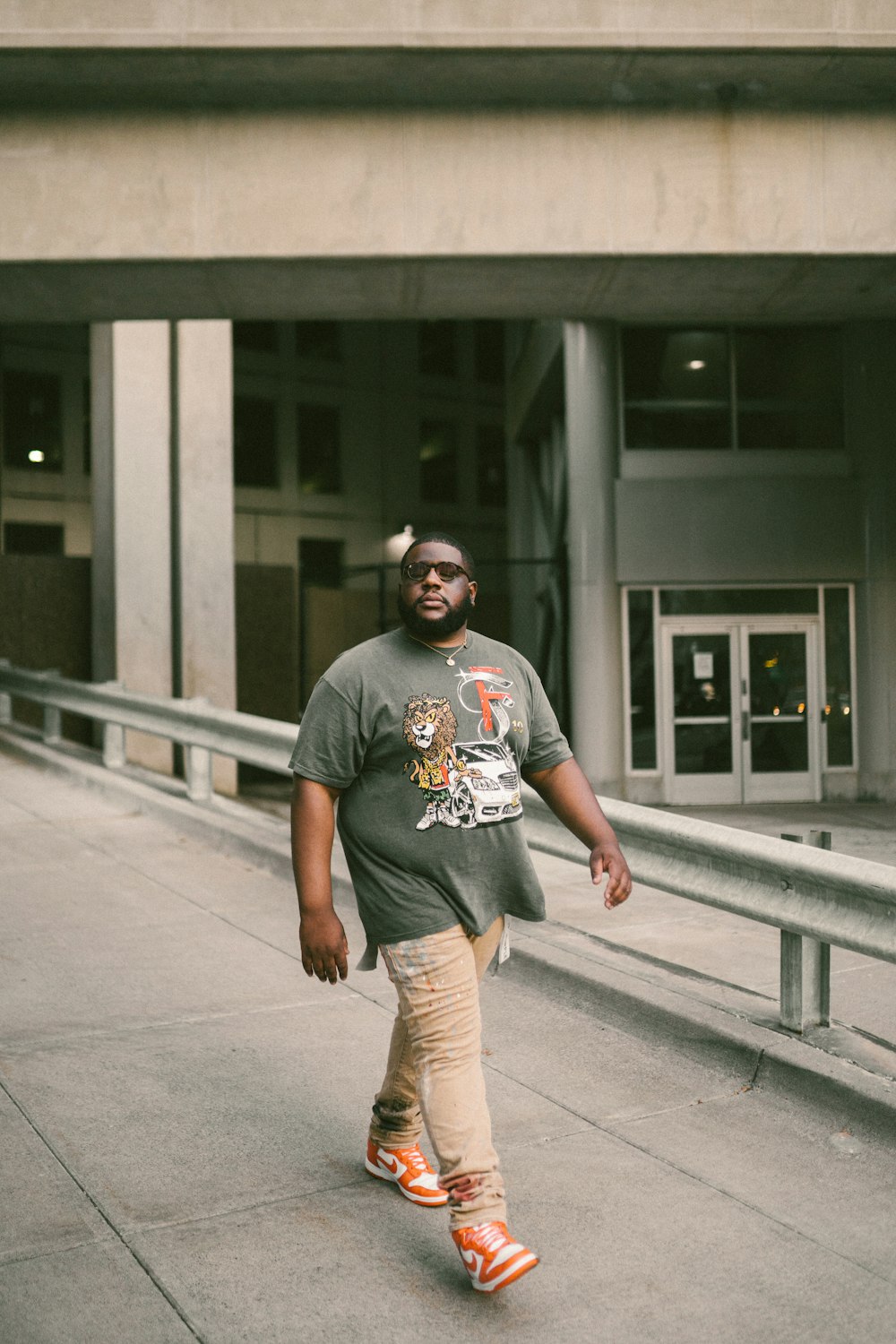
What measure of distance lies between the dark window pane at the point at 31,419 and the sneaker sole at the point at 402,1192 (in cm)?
3282

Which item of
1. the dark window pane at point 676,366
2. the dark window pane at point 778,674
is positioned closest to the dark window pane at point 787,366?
the dark window pane at point 676,366

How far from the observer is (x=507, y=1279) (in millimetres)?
3066

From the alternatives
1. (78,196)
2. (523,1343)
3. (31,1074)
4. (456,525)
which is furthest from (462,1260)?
(456,525)

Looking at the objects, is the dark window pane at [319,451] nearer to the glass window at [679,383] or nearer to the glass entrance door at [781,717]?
the glass window at [679,383]

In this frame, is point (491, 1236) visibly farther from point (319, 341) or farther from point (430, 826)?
point (319, 341)

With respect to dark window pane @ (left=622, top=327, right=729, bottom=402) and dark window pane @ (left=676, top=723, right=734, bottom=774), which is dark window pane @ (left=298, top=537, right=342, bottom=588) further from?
dark window pane @ (left=676, top=723, right=734, bottom=774)

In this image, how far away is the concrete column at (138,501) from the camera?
51.0 feet

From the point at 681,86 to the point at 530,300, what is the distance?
197 centimetres

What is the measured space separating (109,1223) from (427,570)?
202cm

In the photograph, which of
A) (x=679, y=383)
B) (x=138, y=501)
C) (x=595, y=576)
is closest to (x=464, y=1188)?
(x=138, y=501)

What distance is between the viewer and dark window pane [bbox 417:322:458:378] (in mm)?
39125

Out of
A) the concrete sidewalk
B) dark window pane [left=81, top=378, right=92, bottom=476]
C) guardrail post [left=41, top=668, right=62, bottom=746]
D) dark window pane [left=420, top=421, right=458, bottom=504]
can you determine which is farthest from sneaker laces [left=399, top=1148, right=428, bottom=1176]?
dark window pane [left=420, top=421, right=458, bottom=504]

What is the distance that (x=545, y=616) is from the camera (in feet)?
68.9

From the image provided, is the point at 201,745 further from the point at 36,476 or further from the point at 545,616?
the point at 36,476
